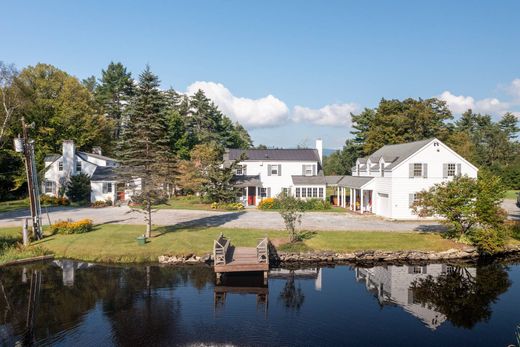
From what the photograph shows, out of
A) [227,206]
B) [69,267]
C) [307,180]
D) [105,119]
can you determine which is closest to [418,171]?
[307,180]

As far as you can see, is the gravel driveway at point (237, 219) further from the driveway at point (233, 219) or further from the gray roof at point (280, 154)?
the gray roof at point (280, 154)

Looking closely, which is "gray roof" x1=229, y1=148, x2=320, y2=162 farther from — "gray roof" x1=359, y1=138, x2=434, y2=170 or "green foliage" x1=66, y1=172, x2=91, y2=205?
"green foliage" x1=66, y1=172, x2=91, y2=205

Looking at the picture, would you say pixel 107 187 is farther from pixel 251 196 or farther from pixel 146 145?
pixel 146 145

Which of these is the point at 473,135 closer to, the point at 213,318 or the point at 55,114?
the point at 55,114

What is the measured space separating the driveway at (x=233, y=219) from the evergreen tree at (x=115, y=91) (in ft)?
132

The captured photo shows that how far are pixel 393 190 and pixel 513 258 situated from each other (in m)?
13.6

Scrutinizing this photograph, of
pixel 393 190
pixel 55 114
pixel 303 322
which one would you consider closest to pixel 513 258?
pixel 393 190

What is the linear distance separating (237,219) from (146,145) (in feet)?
44.1

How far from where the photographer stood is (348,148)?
79.6 meters

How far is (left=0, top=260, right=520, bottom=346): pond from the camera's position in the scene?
1455 cm

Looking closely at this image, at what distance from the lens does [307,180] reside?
5138 cm

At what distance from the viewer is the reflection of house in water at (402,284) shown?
55.7 ft

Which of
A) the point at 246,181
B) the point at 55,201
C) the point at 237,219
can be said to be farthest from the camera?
the point at 246,181

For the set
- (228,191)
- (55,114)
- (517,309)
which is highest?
(55,114)
